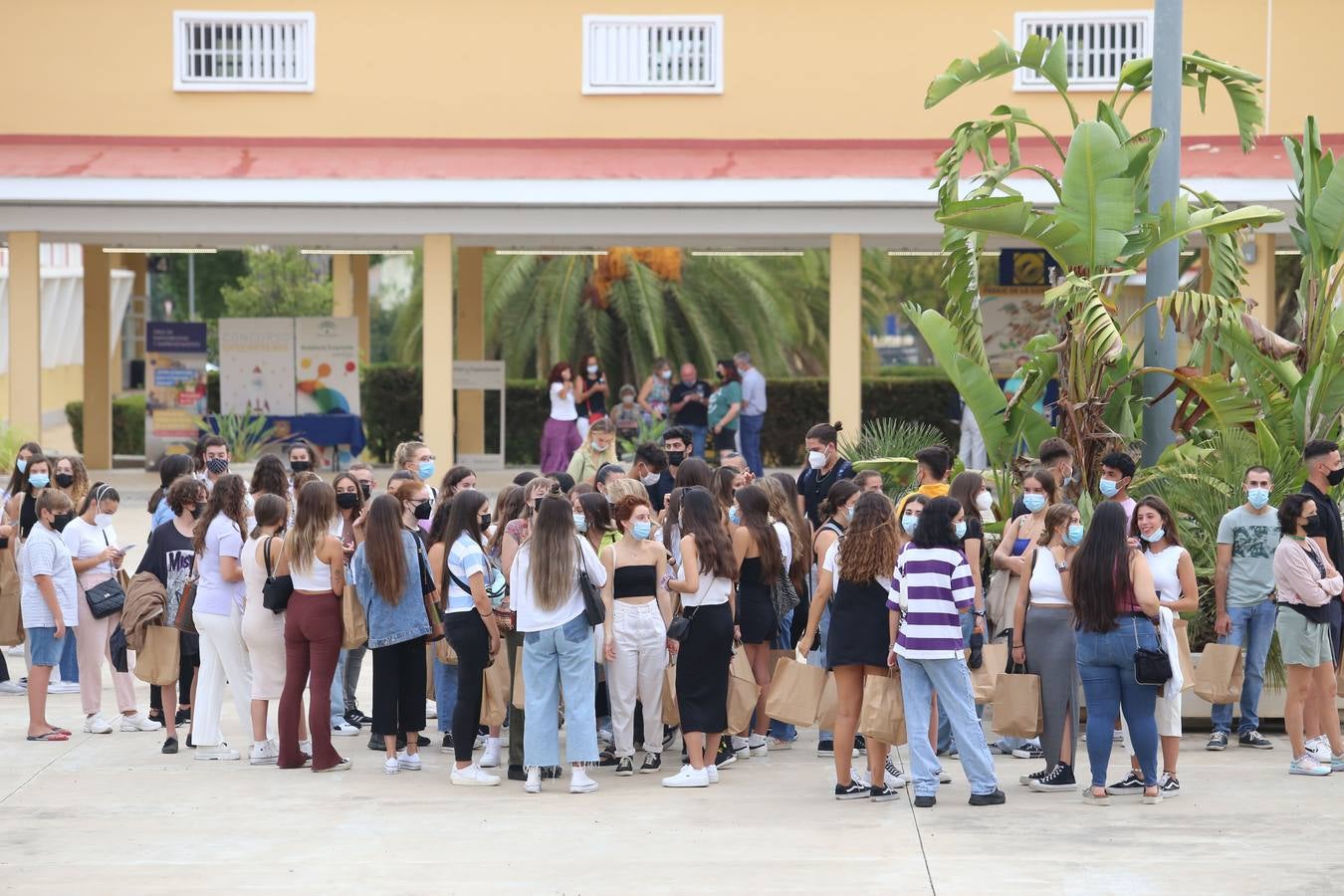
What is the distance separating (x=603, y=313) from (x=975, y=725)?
857 inches

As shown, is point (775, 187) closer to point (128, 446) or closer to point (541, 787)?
point (541, 787)

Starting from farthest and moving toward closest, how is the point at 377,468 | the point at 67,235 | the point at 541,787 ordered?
the point at 377,468 → the point at 67,235 → the point at 541,787

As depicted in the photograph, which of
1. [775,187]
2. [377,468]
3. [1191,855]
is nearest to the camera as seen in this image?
[1191,855]

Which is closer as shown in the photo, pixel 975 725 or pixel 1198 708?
pixel 975 725

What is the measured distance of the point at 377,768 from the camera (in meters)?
10.0

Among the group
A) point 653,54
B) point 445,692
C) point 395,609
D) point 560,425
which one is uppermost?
point 653,54

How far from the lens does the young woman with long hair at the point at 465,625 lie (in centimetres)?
958

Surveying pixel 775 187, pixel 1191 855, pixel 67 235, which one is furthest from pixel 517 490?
pixel 67 235

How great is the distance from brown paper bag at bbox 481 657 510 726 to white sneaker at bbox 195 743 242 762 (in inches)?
62.0

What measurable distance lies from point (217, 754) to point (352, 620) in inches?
51.1

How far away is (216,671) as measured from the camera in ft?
33.2

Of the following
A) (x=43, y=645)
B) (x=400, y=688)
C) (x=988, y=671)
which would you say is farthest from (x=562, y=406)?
(x=988, y=671)

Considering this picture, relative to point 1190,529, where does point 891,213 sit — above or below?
above

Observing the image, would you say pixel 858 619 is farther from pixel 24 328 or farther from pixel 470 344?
pixel 470 344
